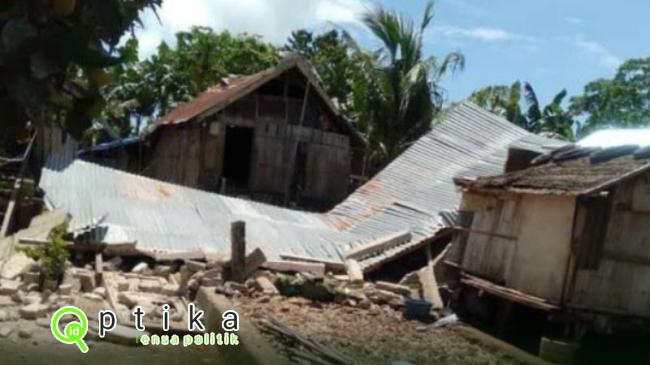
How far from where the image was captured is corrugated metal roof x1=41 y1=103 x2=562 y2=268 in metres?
14.0

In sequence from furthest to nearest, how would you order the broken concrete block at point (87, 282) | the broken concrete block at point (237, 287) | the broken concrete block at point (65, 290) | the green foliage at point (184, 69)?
the green foliage at point (184, 69)
the broken concrete block at point (237, 287)
the broken concrete block at point (87, 282)
the broken concrete block at point (65, 290)

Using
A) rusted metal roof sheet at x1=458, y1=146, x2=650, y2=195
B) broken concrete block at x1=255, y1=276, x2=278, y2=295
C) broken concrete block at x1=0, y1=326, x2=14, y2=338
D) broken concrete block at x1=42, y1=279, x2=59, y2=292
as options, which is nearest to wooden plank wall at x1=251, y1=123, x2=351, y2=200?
rusted metal roof sheet at x1=458, y1=146, x2=650, y2=195

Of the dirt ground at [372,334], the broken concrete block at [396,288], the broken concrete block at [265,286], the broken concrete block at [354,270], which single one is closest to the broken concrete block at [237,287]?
the broken concrete block at [265,286]

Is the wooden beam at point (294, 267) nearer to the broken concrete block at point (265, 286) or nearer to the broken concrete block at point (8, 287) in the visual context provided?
the broken concrete block at point (265, 286)

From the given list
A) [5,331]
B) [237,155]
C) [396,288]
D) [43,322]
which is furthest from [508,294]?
[237,155]

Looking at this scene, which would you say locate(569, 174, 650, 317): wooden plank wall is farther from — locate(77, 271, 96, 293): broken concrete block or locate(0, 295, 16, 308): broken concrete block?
locate(0, 295, 16, 308): broken concrete block

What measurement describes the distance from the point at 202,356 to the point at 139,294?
209cm

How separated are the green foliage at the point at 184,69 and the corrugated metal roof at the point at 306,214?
1425 cm

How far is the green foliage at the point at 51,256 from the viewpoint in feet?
35.6

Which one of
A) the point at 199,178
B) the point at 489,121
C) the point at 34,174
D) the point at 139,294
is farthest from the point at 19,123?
the point at 199,178

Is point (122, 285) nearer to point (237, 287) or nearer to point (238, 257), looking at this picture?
point (237, 287)

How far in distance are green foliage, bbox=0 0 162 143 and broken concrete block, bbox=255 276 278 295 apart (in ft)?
33.8

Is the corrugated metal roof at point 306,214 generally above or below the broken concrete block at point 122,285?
above
